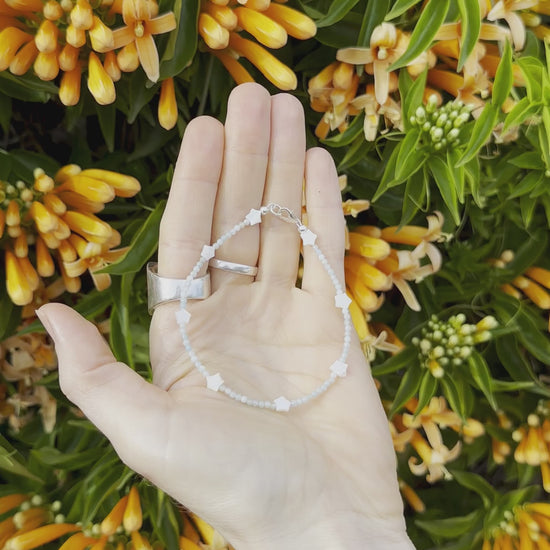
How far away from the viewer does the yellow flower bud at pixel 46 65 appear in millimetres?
876

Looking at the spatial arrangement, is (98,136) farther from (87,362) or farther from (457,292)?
(457,292)

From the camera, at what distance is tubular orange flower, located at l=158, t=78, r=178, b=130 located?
3.23 feet

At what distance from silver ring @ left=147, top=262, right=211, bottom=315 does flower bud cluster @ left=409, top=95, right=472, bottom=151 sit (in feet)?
1.37

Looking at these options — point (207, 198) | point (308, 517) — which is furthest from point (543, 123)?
point (308, 517)

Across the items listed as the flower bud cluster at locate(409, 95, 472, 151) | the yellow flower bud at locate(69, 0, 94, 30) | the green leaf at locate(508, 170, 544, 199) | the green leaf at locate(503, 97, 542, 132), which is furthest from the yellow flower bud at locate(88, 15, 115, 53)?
the green leaf at locate(508, 170, 544, 199)

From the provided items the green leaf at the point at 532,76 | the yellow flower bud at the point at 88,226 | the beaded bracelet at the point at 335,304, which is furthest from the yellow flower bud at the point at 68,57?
the green leaf at the point at 532,76

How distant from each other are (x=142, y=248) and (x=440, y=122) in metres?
0.52

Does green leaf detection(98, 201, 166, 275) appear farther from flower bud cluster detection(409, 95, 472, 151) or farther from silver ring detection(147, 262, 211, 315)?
flower bud cluster detection(409, 95, 472, 151)

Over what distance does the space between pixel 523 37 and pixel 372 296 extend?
1.61 ft

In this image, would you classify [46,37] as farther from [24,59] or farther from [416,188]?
[416,188]

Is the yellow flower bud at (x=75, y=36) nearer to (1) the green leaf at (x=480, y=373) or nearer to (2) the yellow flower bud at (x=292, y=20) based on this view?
(2) the yellow flower bud at (x=292, y=20)

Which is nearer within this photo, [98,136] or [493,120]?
[493,120]

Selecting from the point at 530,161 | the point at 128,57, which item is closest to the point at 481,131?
the point at 530,161

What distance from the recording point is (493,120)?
35.6 inches
